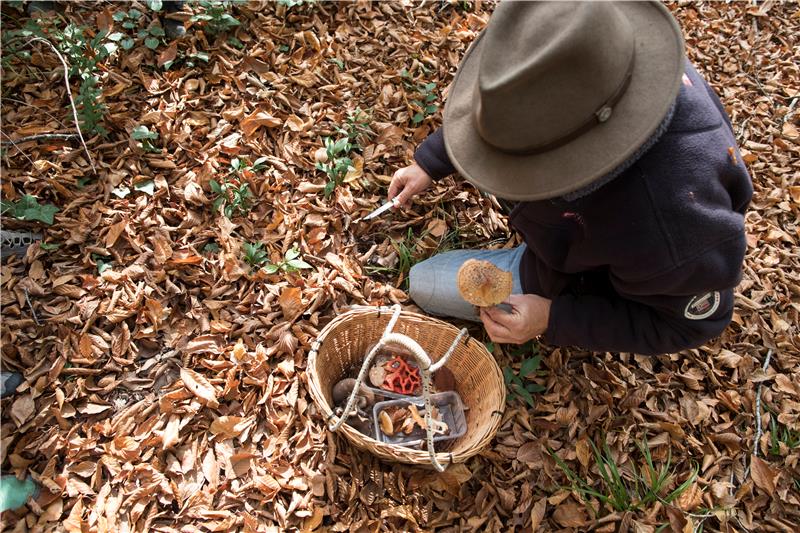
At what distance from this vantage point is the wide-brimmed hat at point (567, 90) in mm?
1054

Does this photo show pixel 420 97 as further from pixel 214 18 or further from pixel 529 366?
pixel 529 366

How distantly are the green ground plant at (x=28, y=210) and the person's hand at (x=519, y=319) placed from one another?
1841mm

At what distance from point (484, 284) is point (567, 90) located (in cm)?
81

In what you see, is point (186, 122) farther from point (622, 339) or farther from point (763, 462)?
point (763, 462)

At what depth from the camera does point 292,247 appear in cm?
239

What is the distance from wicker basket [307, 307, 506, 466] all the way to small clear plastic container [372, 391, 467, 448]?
0.12ft

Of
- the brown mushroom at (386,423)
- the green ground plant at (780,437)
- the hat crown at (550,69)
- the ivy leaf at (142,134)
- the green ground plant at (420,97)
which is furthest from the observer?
the green ground plant at (420,97)

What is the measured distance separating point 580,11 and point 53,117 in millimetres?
2416

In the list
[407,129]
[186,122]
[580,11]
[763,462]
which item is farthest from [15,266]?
[763,462]

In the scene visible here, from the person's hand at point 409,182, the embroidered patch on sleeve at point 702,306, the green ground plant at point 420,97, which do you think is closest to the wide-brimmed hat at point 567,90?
the embroidered patch on sleeve at point 702,306

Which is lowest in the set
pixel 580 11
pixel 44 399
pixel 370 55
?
pixel 44 399

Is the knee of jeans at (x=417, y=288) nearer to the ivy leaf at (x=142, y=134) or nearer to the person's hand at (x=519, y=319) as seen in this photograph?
the person's hand at (x=519, y=319)

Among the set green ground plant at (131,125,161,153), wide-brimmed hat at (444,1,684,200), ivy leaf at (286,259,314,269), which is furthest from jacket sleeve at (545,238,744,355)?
green ground plant at (131,125,161,153)

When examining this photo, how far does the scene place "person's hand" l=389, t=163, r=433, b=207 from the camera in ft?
7.22
